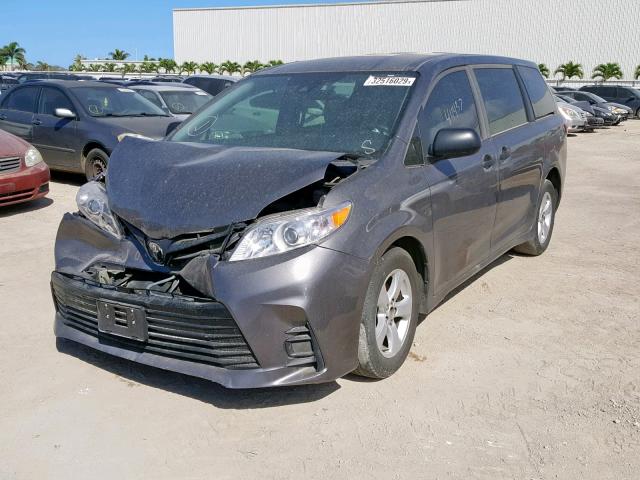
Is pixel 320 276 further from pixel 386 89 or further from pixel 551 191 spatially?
pixel 551 191

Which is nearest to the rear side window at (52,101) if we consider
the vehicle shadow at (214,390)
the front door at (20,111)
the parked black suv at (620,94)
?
the front door at (20,111)

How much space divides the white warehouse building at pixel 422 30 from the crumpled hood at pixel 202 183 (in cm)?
5942

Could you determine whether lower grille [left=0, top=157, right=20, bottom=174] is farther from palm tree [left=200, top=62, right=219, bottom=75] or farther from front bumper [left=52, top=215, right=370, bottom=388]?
palm tree [left=200, top=62, right=219, bottom=75]

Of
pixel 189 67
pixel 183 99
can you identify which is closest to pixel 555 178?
pixel 183 99

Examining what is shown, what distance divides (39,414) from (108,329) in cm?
53

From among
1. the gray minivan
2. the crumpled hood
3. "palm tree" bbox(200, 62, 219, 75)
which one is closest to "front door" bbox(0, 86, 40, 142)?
the gray minivan

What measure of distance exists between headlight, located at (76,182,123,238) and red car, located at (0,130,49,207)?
166 inches

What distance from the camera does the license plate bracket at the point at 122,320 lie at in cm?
339

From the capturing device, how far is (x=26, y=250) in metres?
6.50

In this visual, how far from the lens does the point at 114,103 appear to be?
1035 cm

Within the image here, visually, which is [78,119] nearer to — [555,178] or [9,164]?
[9,164]

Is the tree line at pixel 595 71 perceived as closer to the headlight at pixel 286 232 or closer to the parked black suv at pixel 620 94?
the parked black suv at pixel 620 94

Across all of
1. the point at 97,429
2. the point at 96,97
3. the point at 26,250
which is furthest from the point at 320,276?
the point at 96,97

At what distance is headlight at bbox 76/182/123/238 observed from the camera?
3.82 m
